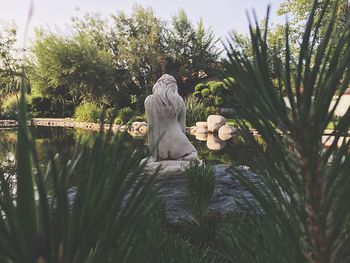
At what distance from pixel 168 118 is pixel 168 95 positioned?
369 mm

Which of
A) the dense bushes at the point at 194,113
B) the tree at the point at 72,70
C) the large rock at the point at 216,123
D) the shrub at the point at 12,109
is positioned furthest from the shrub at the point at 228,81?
the tree at the point at 72,70

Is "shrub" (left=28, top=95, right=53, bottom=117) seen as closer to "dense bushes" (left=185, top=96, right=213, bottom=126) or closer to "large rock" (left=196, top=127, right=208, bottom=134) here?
"dense bushes" (left=185, top=96, right=213, bottom=126)

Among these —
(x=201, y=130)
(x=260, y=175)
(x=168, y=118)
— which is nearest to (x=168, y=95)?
(x=168, y=118)

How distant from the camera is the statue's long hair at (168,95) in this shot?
20.4ft

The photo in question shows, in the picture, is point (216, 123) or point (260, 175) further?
point (216, 123)

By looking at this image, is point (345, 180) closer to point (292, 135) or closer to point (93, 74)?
point (292, 135)

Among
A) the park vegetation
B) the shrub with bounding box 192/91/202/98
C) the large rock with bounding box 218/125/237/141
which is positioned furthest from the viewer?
the shrub with bounding box 192/91/202/98

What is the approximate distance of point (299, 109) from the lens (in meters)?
0.49

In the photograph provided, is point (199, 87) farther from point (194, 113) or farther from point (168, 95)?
point (168, 95)

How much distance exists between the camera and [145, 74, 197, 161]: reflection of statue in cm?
619

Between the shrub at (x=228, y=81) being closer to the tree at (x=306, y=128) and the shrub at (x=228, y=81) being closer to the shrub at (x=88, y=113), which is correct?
→ the tree at (x=306, y=128)

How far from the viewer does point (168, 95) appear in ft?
20.5

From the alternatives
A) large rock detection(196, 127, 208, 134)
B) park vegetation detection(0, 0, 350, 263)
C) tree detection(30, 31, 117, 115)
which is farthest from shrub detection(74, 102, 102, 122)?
park vegetation detection(0, 0, 350, 263)

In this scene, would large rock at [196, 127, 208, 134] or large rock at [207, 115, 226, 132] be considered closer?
large rock at [207, 115, 226, 132]
